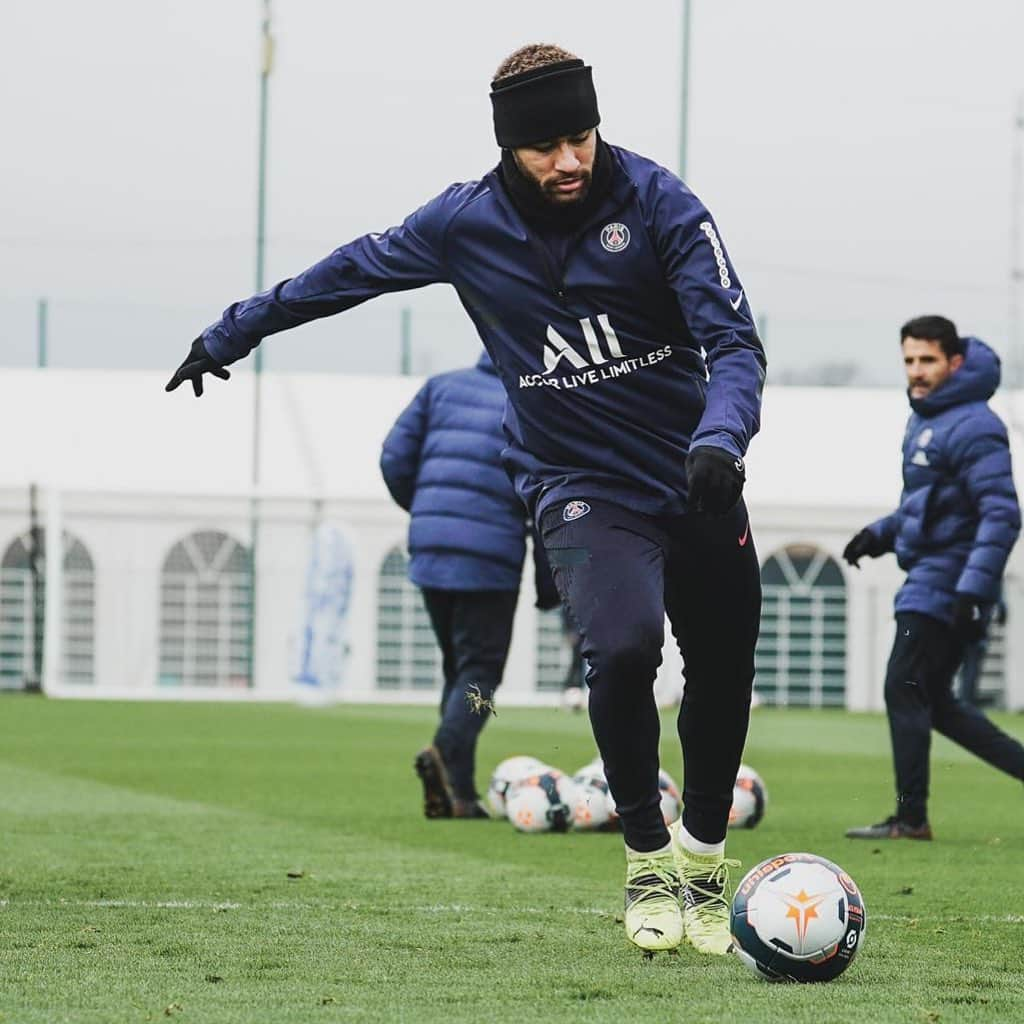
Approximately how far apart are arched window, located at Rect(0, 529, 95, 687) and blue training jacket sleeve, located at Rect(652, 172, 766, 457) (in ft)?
72.6

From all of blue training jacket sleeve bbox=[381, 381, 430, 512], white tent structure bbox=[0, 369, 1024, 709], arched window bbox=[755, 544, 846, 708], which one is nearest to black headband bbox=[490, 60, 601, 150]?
blue training jacket sleeve bbox=[381, 381, 430, 512]

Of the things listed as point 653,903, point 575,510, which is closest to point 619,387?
point 575,510

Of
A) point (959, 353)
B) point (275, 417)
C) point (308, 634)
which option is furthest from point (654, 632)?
point (275, 417)

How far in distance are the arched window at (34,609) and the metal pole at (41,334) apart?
12.5ft

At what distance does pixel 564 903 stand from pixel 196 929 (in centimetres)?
120

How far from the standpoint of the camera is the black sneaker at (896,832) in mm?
9141

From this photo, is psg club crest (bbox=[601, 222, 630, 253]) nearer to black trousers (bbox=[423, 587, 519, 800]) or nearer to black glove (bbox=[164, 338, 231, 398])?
black glove (bbox=[164, 338, 231, 398])

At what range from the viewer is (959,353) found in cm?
923

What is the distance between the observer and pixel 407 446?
1038 cm

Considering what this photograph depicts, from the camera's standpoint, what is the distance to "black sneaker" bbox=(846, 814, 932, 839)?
30.0ft

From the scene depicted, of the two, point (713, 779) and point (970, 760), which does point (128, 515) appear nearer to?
point (970, 760)

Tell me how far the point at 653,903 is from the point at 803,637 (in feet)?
75.7

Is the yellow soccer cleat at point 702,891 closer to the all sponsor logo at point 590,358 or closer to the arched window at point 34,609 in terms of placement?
the all sponsor logo at point 590,358

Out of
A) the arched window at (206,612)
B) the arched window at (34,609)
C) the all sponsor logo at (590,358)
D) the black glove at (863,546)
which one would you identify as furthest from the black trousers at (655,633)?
the arched window at (206,612)
